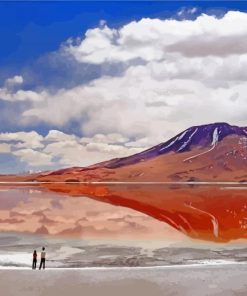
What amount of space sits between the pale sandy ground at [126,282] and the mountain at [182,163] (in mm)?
1658

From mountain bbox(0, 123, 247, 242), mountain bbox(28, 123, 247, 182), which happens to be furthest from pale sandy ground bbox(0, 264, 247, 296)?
mountain bbox(28, 123, 247, 182)

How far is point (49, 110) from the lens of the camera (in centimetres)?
827

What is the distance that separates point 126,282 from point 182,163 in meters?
2.38

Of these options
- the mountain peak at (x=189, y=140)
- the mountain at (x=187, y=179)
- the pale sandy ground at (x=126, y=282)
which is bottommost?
the pale sandy ground at (x=126, y=282)

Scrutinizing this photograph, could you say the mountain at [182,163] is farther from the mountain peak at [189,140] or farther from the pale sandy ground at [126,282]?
the pale sandy ground at [126,282]

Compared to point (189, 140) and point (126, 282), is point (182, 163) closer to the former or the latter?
point (189, 140)

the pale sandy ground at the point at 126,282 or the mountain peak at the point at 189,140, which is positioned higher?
the mountain peak at the point at 189,140

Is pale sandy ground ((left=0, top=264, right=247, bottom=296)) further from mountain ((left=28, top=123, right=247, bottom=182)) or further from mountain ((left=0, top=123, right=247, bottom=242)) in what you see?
mountain ((left=28, top=123, right=247, bottom=182))

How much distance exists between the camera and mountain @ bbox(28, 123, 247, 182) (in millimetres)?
8203

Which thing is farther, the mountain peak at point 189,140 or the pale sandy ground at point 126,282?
the mountain peak at point 189,140

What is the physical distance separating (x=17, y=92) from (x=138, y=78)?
4.96 feet

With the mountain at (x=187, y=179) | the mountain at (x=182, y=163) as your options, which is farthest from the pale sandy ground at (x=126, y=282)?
the mountain at (x=182, y=163)

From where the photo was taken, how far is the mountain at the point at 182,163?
820cm

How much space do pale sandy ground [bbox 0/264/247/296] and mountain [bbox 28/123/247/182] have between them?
5.44ft
